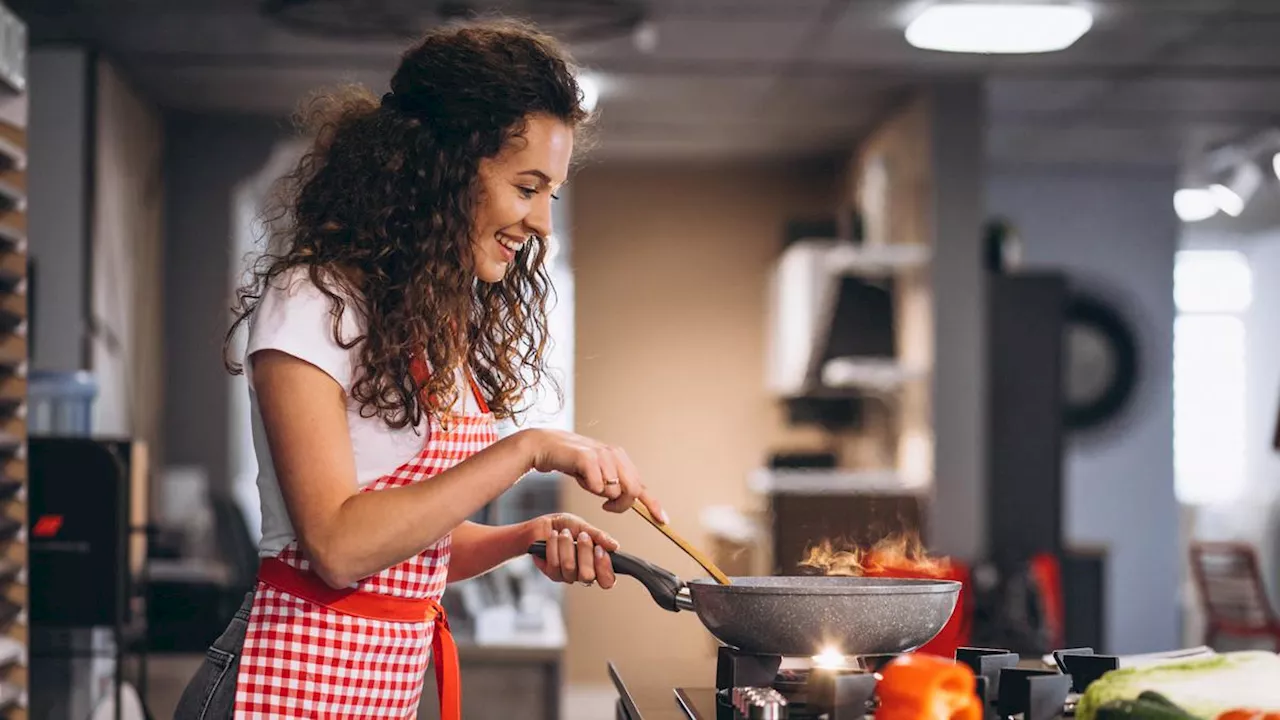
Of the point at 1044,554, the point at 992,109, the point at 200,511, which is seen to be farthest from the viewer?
the point at 992,109

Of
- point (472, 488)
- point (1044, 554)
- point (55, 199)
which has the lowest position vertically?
point (1044, 554)

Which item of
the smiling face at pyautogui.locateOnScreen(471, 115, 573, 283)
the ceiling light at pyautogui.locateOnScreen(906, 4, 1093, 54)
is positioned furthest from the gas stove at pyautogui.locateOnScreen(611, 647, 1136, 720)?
the ceiling light at pyautogui.locateOnScreen(906, 4, 1093, 54)

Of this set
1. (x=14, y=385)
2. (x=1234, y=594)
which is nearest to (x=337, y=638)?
(x=14, y=385)

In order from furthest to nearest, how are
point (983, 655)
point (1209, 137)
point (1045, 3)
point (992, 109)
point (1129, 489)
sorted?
point (1129, 489)
point (1209, 137)
point (992, 109)
point (1045, 3)
point (983, 655)

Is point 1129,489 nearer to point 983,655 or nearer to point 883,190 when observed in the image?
point 883,190

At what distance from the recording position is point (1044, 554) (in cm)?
592

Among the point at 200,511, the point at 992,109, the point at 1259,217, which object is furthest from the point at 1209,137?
the point at 200,511

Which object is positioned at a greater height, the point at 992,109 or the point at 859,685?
the point at 992,109

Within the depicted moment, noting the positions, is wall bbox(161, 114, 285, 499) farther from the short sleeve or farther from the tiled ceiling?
the short sleeve

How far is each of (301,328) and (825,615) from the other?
0.59m

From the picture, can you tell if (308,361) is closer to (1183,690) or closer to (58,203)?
(1183,690)

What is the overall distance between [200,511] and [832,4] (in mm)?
3399

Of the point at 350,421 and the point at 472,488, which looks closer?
the point at 472,488

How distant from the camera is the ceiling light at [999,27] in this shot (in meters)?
4.92
